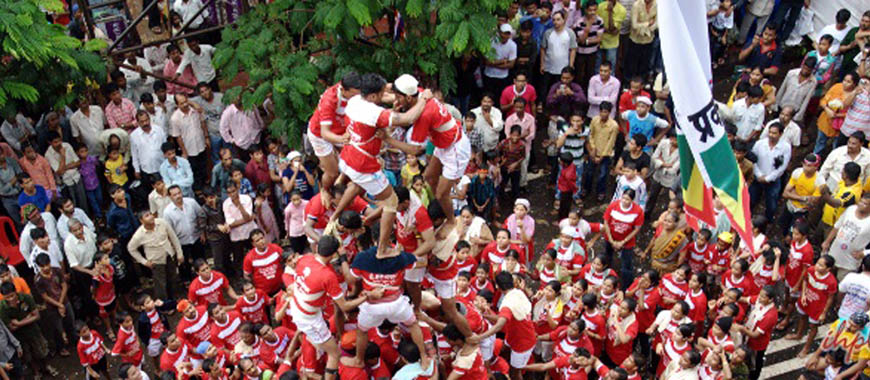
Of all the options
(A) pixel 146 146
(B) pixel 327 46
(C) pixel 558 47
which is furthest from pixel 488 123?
(A) pixel 146 146

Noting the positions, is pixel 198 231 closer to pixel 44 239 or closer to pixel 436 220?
pixel 44 239

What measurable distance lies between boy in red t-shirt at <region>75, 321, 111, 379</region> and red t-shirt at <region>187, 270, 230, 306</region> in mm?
1129

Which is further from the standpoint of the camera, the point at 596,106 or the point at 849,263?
the point at 596,106

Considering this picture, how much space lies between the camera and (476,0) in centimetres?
1229

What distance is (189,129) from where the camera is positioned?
530 inches

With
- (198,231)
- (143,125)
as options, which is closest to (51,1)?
(143,125)

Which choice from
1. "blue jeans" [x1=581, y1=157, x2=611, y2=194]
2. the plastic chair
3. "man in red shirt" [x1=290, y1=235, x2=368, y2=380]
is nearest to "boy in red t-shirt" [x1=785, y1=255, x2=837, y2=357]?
"blue jeans" [x1=581, y1=157, x2=611, y2=194]

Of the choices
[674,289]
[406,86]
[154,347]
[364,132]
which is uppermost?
[406,86]

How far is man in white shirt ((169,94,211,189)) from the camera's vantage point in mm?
13383

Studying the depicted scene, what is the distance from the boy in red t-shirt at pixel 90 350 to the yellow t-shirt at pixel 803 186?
28.9ft

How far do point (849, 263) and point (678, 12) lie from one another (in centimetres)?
658

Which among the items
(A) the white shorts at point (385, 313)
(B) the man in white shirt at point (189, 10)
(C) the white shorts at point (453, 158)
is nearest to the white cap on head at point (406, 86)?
(C) the white shorts at point (453, 158)

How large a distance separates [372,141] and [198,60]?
24.0 ft

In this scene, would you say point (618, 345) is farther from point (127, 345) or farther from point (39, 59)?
point (39, 59)
